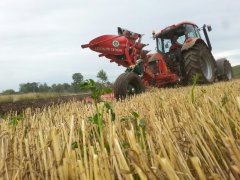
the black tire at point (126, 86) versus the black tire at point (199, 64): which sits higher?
the black tire at point (199, 64)

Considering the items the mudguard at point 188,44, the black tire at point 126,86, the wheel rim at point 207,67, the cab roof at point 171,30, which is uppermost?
the cab roof at point 171,30

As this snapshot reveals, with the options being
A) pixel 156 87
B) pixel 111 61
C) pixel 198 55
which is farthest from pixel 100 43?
pixel 198 55

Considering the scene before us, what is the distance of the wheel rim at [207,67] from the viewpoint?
6.88 metres

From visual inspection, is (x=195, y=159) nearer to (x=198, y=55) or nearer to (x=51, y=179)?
(x=51, y=179)

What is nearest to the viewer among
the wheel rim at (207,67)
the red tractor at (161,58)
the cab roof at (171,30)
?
the red tractor at (161,58)

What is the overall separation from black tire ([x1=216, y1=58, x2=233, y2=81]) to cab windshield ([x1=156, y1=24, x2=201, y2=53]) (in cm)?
136

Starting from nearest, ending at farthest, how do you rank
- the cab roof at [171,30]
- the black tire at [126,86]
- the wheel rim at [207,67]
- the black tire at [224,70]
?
the black tire at [126,86] < the wheel rim at [207,67] < the cab roof at [171,30] < the black tire at [224,70]

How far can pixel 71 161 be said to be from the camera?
1053 millimetres

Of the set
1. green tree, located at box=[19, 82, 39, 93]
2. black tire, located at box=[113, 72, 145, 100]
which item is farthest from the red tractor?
green tree, located at box=[19, 82, 39, 93]

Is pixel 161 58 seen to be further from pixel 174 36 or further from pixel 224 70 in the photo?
pixel 224 70

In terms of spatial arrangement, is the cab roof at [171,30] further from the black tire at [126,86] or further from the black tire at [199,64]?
the black tire at [126,86]

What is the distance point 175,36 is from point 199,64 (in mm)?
1139

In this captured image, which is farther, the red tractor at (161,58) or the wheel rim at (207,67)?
the wheel rim at (207,67)

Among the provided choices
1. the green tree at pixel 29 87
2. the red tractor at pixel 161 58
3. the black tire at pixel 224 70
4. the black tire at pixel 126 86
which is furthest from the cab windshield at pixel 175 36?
the green tree at pixel 29 87
